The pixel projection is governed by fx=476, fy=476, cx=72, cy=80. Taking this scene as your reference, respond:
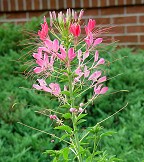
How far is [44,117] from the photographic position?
13.9 feet

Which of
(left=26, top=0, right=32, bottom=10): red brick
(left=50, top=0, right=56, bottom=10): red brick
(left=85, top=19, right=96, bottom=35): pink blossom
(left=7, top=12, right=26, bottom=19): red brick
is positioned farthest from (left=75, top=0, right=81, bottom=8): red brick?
(left=85, top=19, right=96, bottom=35): pink blossom

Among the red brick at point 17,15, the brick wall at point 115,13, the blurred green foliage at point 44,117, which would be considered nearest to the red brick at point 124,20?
the brick wall at point 115,13

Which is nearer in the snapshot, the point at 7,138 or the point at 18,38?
the point at 7,138

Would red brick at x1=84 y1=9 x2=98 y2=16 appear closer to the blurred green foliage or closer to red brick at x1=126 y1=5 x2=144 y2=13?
red brick at x1=126 y1=5 x2=144 y2=13

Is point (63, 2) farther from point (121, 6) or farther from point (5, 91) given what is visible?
point (5, 91)

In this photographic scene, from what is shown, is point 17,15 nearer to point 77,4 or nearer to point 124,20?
point 77,4

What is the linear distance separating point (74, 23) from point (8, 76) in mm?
3164

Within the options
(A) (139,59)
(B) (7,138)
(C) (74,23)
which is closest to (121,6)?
(A) (139,59)

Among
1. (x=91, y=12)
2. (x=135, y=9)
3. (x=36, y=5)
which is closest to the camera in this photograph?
(x=135, y=9)

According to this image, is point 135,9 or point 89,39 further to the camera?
point 135,9

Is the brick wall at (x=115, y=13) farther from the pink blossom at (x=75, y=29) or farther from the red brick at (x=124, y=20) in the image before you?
the pink blossom at (x=75, y=29)

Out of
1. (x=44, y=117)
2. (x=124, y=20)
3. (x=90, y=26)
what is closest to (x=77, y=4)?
(x=124, y=20)

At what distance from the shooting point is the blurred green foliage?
3750 mm

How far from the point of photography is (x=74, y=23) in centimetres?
205
